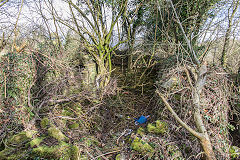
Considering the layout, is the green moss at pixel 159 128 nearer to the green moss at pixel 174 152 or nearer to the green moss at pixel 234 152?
the green moss at pixel 174 152

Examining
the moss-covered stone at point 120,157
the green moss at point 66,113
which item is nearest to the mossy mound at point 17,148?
the green moss at point 66,113

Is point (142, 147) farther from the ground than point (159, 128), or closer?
closer

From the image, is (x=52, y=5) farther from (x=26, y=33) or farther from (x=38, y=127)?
(x=38, y=127)

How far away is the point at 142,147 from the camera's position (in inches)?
111

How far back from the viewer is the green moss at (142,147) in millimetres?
2744

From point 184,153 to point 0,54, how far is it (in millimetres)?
5519

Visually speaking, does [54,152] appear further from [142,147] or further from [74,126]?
[142,147]

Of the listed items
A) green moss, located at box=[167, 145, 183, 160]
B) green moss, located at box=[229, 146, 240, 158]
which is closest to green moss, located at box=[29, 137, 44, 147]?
green moss, located at box=[167, 145, 183, 160]

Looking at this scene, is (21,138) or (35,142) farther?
(21,138)

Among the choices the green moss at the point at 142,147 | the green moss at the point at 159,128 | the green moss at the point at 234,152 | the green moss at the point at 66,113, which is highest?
the green moss at the point at 66,113

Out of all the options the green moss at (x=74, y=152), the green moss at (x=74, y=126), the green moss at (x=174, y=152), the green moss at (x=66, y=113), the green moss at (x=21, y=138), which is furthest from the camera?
the green moss at (x=66, y=113)

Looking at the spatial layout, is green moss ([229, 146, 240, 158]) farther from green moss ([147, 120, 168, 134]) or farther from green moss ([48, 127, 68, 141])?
green moss ([48, 127, 68, 141])

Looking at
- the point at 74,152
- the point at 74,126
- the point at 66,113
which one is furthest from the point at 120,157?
the point at 66,113

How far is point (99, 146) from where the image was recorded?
323 centimetres
